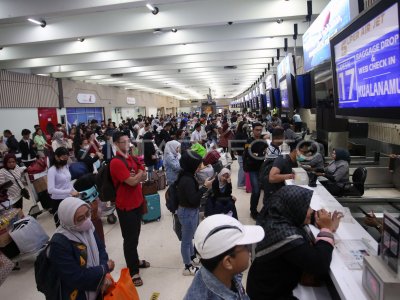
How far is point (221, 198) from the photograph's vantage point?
148 inches

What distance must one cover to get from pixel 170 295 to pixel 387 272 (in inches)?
100

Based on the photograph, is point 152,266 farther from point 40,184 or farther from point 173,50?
point 173,50

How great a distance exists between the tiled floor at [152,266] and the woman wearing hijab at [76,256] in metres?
1.38

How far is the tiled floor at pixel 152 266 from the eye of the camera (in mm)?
3610

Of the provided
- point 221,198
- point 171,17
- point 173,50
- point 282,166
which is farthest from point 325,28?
point 173,50

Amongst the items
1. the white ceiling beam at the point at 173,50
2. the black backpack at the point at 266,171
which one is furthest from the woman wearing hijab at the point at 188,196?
the white ceiling beam at the point at 173,50

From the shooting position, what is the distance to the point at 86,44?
355 inches

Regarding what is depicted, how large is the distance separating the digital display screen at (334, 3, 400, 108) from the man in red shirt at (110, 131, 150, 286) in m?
2.51

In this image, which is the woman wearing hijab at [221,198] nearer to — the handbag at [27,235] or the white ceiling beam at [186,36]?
the handbag at [27,235]

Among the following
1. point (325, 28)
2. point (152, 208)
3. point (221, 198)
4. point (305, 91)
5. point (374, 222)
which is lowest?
point (152, 208)

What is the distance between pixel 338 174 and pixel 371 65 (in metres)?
3.56

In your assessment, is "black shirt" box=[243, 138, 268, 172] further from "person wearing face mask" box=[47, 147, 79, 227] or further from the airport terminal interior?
"person wearing face mask" box=[47, 147, 79, 227]

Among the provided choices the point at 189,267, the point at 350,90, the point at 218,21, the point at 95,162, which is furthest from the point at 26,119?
the point at 350,90

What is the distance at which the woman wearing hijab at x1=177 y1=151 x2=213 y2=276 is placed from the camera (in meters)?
3.38
